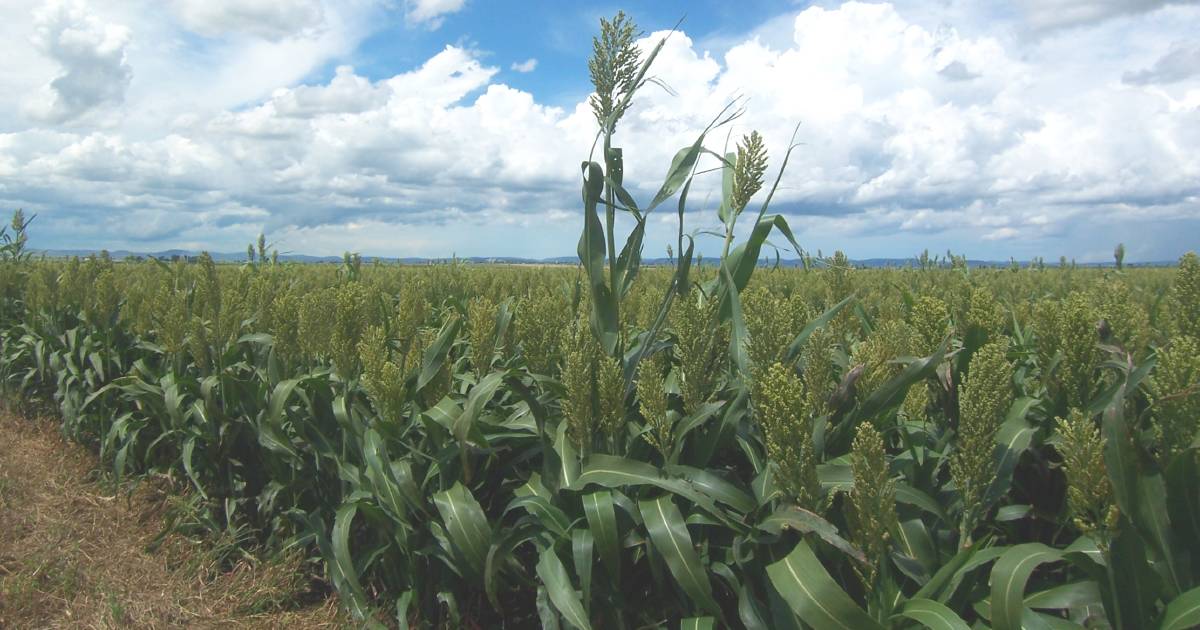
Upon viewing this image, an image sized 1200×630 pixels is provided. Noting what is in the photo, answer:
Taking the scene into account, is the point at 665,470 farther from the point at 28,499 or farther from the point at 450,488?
the point at 28,499

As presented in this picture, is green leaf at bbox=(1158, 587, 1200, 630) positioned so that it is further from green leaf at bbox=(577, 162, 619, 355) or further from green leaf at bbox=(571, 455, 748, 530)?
green leaf at bbox=(577, 162, 619, 355)

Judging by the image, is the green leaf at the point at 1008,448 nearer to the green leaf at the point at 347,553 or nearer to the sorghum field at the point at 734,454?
the sorghum field at the point at 734,454

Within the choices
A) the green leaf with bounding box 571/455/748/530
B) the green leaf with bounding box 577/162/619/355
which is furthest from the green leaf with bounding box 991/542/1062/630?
the green leaf with bounding box 577/162/619/355

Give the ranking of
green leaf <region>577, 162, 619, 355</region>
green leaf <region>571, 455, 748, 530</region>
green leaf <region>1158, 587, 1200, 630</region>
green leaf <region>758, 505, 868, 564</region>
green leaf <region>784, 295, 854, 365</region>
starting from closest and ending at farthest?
green leaf <region>1158, 587, 1200, 630</region> → green leaf <region>758, 505, 868, 564</region> → green leaf <region>571, 455, 748, 530</region> → green leaf <region>784, 295, 854, 365</region> → green leaf <region>577, 162, 619, 355</region>

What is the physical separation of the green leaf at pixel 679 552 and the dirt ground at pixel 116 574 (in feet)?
5.47

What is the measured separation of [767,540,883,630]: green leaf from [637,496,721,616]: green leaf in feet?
0.69

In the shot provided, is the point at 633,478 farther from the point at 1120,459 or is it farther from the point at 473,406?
the point at 1120,459

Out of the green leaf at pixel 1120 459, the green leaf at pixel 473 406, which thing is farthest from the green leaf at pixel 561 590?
the green leaf at pixel 1120 459

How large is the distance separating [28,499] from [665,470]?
4242 mm

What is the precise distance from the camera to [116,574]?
3312 mm

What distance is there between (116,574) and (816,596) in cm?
338

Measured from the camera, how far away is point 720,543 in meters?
1.87

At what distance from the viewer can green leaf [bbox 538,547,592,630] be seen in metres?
1.75

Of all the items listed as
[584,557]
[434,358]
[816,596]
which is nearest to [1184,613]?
[816,596]
